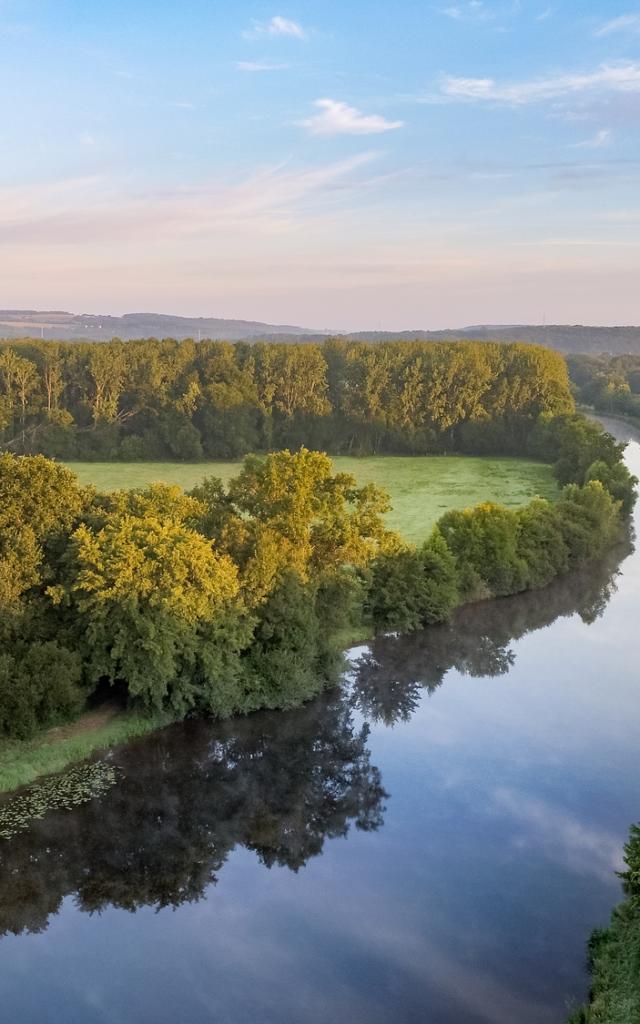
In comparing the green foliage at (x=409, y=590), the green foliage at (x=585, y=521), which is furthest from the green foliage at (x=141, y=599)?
the green foliage at (x=585, y=521)

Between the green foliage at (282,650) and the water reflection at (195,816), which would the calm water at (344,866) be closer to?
the water reflection at (195,816)

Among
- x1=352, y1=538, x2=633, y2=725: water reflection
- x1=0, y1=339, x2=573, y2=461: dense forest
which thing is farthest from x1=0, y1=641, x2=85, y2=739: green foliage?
x1=0, y1=339, x2=573, y2=461: dense forest

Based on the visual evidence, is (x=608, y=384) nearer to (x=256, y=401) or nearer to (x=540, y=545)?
(x=256, y=401)

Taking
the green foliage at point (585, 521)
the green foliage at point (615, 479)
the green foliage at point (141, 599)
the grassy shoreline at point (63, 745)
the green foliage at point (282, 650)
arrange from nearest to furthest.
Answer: the grassy shoreline at point (63, 745)
the green foliage at point (141, 599)
the green foliage at point (282, 650)
the green foliage at point (585, 521)
the green foliage at point (615, 479)

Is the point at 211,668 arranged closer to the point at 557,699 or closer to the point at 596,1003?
the point at 557,699

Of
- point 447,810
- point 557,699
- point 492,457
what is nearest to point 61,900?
point 447,810
